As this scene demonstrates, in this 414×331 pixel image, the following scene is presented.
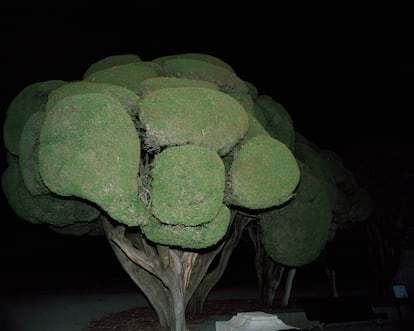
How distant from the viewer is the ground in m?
11.0

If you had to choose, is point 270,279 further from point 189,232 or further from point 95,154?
point 95,154

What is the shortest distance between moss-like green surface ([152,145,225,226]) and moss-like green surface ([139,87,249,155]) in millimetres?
303

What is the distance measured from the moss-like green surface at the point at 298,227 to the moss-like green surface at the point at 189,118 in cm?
364

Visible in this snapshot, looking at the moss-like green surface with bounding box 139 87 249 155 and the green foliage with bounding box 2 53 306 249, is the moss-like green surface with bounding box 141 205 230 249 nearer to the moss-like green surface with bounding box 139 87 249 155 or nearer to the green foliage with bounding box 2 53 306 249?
the green foliage with bounding box 2 53 306 249

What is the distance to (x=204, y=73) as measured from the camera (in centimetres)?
996

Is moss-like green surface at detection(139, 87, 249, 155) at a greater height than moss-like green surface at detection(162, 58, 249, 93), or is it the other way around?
moss-like green surface at detection(162, 58, 249, 93)

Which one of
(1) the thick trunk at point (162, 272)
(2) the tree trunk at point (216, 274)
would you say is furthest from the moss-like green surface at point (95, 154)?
(2) the tree trunk at point (216, 274)

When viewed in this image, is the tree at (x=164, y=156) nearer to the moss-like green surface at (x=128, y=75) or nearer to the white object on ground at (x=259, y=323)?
the moss-like green surface at (x=128, y=75)

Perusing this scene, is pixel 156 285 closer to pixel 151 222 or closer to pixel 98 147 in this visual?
pixel 151 222

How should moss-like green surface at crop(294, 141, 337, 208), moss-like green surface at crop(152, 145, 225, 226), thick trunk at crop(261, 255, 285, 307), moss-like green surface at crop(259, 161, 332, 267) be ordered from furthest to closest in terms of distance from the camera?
thick trunk at crop(261, 255, 285, 307), moss-like green surface at crop(294, 141, 337, 208), moss-like green surface at crop(259, 161, 332, 267), moss-like green surface at crop(152, 145, 225, 226)

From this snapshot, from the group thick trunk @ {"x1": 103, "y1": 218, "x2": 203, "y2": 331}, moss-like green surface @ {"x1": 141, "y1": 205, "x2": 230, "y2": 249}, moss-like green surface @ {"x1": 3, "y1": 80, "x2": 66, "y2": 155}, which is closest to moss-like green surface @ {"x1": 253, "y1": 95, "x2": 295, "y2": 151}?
thick trunk @ {"x1": 103, "y1": 218, "x2": 203, "y2": 331}

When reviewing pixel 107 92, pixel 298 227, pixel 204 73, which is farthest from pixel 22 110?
pixel 298 227

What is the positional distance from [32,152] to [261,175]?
5.20 m

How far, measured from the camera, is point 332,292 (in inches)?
620
